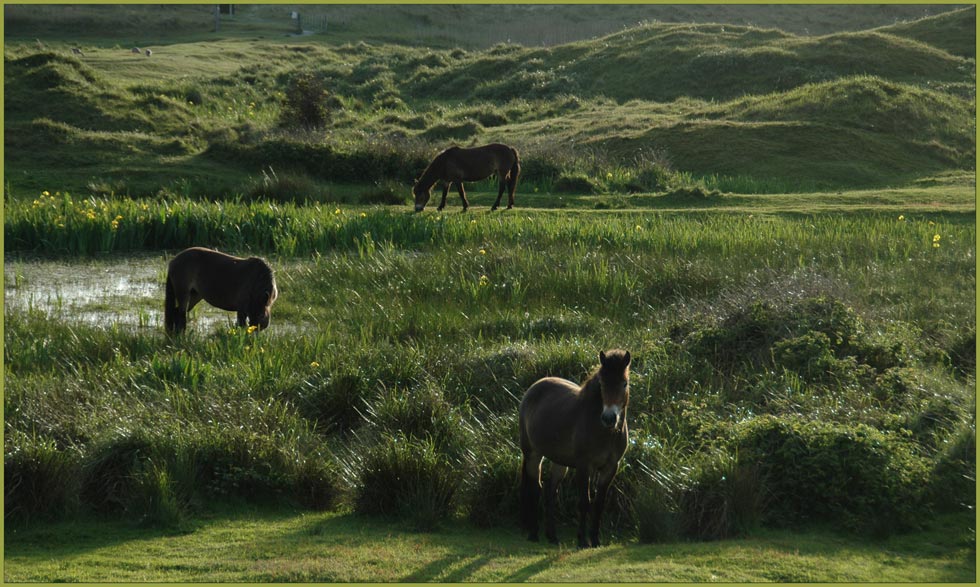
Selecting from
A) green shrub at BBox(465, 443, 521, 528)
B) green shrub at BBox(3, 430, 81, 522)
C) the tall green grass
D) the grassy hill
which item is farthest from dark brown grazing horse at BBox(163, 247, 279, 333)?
the grassy hill

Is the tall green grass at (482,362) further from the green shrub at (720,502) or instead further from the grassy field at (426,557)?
the grassy field at (426,557)

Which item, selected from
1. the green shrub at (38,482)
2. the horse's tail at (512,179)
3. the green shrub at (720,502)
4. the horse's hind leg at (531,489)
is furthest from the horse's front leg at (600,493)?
the horse's tail at (512,179)

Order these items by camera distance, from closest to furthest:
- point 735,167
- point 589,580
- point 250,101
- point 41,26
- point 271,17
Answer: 1. point 589,580
2. point 735,167
3. point 250,101
4. point 41,26
5. point 271,17

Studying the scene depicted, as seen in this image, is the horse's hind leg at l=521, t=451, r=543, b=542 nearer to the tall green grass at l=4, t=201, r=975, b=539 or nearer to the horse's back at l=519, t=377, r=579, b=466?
the horse's back at l=519, t=377, r=579, b=466

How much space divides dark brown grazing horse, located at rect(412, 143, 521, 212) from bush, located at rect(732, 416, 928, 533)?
1470cm

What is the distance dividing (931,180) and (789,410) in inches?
747

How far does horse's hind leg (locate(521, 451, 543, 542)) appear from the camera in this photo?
26.2 ft

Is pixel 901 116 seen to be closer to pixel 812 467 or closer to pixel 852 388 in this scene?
pixel 852 388

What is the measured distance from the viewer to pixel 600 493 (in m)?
7.56

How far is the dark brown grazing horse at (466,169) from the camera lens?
915 inches

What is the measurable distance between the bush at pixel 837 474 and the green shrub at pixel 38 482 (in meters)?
5.68

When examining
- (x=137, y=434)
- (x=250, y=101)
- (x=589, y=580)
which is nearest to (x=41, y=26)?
(x=250, y=101)

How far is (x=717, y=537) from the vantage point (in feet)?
26.3

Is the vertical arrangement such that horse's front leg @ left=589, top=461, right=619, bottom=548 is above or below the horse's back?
below
